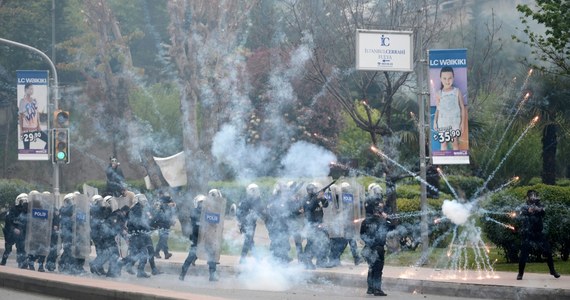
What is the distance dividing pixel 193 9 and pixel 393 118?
20.3ft

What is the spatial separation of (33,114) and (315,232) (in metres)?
8.97

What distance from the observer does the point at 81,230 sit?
19016 mm

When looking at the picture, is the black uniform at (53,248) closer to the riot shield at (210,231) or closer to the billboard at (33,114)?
the riot shield at (210,231)

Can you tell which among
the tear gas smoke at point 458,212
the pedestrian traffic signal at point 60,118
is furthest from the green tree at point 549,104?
the pedestrian traffic signal at point 60,118

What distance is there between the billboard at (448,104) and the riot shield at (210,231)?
391 cm

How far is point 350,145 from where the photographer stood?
28516 millimetres

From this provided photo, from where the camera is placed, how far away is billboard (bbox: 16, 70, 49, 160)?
23.8 metres

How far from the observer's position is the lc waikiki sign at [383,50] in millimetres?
17969

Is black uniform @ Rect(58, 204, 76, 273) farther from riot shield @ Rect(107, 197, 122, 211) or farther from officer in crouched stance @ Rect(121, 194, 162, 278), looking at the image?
officer in crouched stance @ Rect(121, 194, 162, 278)

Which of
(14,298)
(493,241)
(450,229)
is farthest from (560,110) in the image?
(14,298)

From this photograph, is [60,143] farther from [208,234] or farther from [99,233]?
[208,234]

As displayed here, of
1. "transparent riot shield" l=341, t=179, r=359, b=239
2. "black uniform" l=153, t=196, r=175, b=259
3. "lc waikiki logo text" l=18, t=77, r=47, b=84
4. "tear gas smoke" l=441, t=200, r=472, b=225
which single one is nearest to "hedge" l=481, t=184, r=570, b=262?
"tear gas smoke" l=441, t=200, r=472, b=225

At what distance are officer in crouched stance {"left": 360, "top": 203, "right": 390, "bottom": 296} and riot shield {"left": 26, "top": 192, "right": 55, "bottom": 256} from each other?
800 cm

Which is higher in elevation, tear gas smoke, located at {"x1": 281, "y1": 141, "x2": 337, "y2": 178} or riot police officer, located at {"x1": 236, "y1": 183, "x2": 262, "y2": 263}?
tear gas smoke, located at {"x1": 281, "y1": 141, "x2": 337, "y2": 178}
